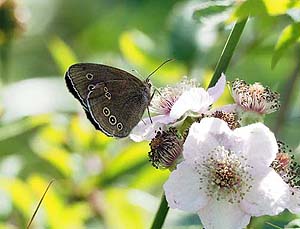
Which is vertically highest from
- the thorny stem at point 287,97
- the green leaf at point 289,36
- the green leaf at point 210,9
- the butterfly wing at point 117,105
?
the green leaf at point 210,9

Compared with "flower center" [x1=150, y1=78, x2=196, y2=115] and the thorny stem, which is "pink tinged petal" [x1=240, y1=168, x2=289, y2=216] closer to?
"flower center" [x1=150, y1=78, x2=196, y2=115]

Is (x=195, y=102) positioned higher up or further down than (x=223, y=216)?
higher up

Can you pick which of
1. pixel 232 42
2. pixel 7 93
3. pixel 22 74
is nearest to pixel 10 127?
pixel 7 93

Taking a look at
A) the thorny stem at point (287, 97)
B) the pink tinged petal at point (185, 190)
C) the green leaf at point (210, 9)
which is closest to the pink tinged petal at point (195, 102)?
the pink tinged petal at point (185, 190)

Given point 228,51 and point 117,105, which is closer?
point 228,51

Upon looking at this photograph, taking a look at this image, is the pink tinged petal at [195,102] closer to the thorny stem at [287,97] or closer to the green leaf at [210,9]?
the green leaf at [210,9]

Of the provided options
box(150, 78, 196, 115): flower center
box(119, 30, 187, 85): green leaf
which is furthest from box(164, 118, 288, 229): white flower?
box(119, 30, 187, 85): green leaf

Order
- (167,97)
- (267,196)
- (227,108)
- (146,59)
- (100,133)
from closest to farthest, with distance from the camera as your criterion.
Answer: (267,196)
(227,108)
(167,97)
(100,133)
(146,59)

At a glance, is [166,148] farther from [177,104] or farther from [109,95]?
[109,95]

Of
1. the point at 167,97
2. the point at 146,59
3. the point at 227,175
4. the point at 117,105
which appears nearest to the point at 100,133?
the point at 146,59
